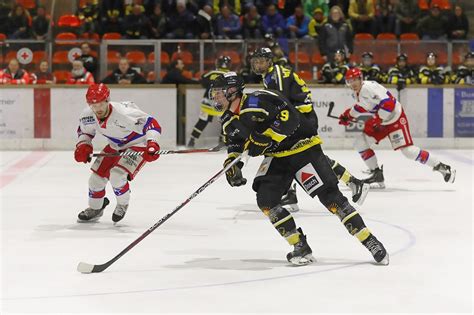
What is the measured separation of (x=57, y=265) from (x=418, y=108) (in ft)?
26.0

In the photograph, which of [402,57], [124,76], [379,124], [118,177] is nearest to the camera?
[118,177]

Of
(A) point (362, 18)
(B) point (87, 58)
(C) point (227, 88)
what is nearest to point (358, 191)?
(C) point (227, 88)

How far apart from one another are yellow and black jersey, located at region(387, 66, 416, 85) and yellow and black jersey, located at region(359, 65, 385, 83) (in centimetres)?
11

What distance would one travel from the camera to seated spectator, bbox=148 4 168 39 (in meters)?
13.7

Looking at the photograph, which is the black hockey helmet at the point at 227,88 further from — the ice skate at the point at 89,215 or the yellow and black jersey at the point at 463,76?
the yellow and black jersey at the point at 463,76

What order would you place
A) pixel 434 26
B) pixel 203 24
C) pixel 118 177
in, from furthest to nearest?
pixel 434 26, pixel 203 24, pixel 118 177

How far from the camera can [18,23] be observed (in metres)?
14.0

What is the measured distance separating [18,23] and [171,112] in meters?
3.14

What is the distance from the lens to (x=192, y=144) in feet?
40.7

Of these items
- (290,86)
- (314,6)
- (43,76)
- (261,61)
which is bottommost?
(43,76)

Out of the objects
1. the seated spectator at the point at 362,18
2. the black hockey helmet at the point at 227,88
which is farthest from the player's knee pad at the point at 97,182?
the seated spectator at the point at 362,18

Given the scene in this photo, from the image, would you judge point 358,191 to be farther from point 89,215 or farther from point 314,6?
point 314,6

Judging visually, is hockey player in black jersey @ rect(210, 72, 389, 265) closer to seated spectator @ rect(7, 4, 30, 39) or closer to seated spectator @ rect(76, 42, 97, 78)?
seated spectator @ rect(76, 42, 97, 78)

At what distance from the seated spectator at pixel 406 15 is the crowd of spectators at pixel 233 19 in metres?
0.02
